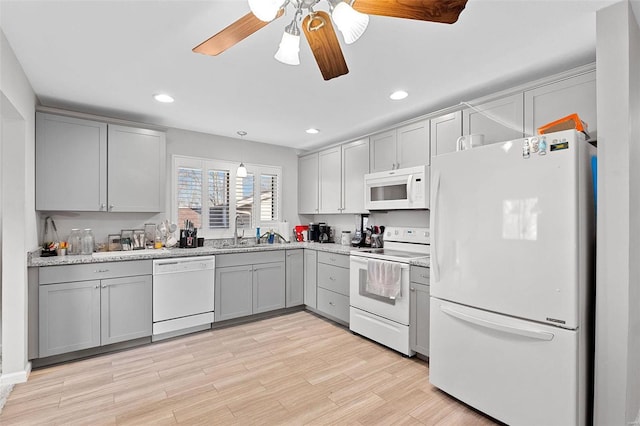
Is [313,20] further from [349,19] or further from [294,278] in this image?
[294,278]

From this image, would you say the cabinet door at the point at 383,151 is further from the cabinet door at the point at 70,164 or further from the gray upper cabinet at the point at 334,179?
the cabinet door at the point at 70,164

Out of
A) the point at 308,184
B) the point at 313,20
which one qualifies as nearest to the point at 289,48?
the point at 313,20

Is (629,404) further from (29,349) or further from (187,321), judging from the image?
(29,349)

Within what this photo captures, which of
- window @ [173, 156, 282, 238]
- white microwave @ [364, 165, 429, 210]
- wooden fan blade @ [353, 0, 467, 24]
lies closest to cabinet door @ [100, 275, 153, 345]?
window @ [173, 156, 282, 238]

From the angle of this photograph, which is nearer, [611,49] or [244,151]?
[611,49]

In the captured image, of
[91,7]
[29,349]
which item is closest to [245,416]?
[29,349]

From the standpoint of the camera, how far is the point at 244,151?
15.3 ft

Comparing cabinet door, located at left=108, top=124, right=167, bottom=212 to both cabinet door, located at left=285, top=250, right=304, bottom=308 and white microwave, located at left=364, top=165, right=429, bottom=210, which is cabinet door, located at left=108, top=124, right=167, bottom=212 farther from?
white microwave, located at left=364, top=165, right=429, bottom=210

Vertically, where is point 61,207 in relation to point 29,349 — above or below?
A: above

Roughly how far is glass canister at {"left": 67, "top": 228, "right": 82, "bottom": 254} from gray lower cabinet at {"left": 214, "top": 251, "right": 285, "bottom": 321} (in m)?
1.36

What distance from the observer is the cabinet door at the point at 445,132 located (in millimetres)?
2953

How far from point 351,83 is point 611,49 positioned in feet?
5.36

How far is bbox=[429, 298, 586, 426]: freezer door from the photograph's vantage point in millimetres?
1713

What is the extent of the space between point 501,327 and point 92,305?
10.8ft
